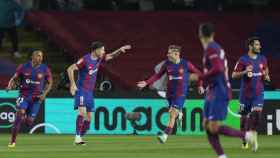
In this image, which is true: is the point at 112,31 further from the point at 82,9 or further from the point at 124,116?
the point at 124,116

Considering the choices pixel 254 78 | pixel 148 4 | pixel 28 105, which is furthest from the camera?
pixel 148 4

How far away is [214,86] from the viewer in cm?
1631

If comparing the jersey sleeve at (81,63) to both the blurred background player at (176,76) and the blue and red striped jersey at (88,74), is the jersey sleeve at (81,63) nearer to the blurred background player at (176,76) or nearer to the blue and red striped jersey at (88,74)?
the blue and red striped jersey at (88,74)

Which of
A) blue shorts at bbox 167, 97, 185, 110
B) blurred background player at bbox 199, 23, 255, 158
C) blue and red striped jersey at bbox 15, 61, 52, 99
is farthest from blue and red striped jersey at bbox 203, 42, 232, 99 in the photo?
blue and red striped jersey at bbox 15, 61, 52, 99

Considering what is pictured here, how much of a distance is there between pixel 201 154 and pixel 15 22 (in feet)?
Answer: 45.0

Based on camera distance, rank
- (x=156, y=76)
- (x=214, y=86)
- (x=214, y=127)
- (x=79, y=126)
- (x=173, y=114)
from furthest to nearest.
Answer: (x=173, y=114) < (x=79, y=126) < (x=156, y=76) < (x=214, y=86) < (x=214, y=127)

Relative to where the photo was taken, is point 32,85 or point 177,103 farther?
point 32,85

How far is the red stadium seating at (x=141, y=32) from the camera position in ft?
104

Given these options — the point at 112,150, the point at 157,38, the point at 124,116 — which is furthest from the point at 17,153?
the point at 157,38

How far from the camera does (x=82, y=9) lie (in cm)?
3359

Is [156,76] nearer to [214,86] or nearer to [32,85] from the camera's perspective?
[32,85]

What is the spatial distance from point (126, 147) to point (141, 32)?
39.3ft

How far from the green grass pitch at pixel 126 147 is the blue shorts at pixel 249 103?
85 cm

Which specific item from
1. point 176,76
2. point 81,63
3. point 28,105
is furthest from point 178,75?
point 28,105
